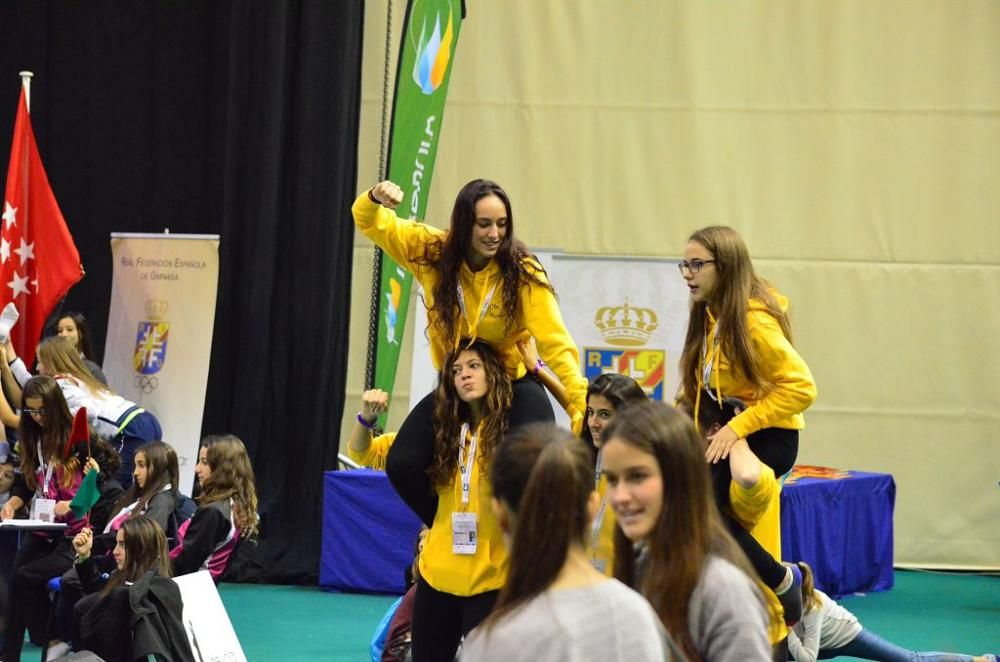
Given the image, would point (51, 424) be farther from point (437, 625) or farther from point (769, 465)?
point (769, 465)

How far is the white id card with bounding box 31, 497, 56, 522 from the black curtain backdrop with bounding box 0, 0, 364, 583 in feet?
10.9

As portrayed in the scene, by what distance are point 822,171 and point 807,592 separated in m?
5.65

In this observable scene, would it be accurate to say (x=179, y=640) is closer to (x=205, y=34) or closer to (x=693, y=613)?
(x=693, y=613)

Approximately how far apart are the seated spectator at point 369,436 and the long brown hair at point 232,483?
2039mm

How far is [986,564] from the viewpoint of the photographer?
9.83 meters

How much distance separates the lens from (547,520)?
2031mm

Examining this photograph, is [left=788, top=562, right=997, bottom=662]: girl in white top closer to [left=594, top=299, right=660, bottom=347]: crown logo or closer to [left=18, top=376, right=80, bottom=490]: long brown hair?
[left=18, top=376, right=80, bottom=490]: long brown hair

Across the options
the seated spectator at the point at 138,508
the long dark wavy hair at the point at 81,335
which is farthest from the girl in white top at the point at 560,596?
the long dark wavy hair at the point at 81,335

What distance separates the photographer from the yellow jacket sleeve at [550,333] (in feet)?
11.4

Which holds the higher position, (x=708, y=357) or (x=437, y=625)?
(x=708, y=357)

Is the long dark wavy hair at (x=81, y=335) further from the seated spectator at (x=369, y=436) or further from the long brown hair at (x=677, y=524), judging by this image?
the long brown hair at (x=677, y=524)

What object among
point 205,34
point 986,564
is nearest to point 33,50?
point 205,34

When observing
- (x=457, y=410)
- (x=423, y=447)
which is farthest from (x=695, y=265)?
(x=423, y=447)

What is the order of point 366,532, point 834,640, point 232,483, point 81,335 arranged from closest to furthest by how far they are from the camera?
1. point 834,640
2. point 232,483
3. point 81,335
4. point 366,532
